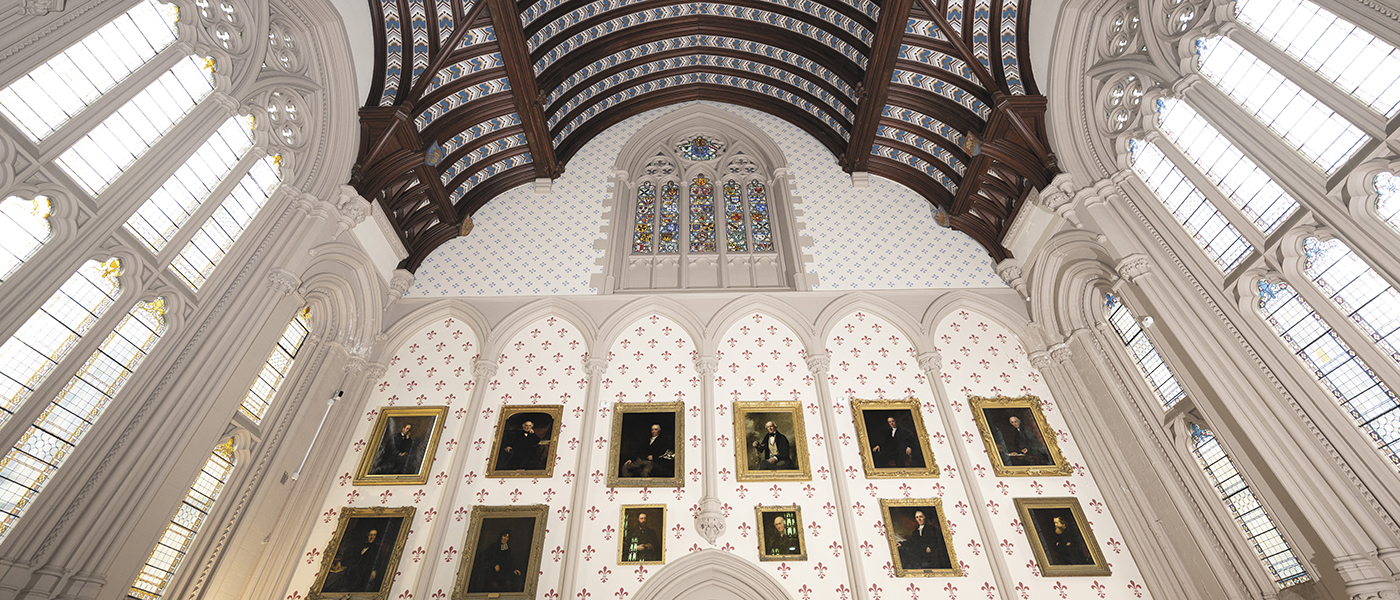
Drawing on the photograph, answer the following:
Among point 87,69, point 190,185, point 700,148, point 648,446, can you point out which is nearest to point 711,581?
point 648,446

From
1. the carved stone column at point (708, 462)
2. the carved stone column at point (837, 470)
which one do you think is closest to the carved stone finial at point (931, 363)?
the carved stone column at point (837, 470)

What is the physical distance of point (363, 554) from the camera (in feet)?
30.2

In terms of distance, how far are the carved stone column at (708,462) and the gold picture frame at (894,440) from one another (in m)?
2.35

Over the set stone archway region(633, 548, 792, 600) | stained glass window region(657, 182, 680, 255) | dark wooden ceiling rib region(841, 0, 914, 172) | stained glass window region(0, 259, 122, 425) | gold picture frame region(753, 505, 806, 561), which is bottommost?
stone archway region(633, 548, 792, 600)

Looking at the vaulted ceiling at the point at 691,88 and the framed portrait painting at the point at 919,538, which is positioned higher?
the vaulted ceiling at the point at 691,88

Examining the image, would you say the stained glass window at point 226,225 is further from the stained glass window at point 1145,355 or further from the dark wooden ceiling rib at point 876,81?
the stained glass window at point 1145,355

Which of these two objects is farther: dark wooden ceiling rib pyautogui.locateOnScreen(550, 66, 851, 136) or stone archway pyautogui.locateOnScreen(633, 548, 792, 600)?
dark wooden ceiling rib pyautogui.locateOnScreen(550, 66, 851, 136)

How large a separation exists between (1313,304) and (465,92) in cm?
1298

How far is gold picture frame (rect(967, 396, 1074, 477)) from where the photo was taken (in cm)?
994

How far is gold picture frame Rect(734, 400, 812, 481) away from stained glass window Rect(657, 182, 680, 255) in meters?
4.08

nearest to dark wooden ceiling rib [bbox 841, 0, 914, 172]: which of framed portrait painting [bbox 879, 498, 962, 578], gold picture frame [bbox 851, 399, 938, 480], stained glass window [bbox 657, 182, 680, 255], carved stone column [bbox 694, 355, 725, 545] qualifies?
stained glass window [bbox 657, 182, 680, 255]

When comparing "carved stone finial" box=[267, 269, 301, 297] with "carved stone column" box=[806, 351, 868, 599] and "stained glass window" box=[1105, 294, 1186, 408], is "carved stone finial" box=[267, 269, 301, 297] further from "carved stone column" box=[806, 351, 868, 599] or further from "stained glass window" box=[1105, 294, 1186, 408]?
"stained glass window" box=[1105, 294, 1186, 408]

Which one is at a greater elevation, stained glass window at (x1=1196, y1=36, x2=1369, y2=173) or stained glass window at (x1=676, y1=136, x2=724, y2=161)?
stained glass window at (x1=676, y1=136, x2=724, y2=161)

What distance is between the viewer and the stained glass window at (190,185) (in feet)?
24.8
